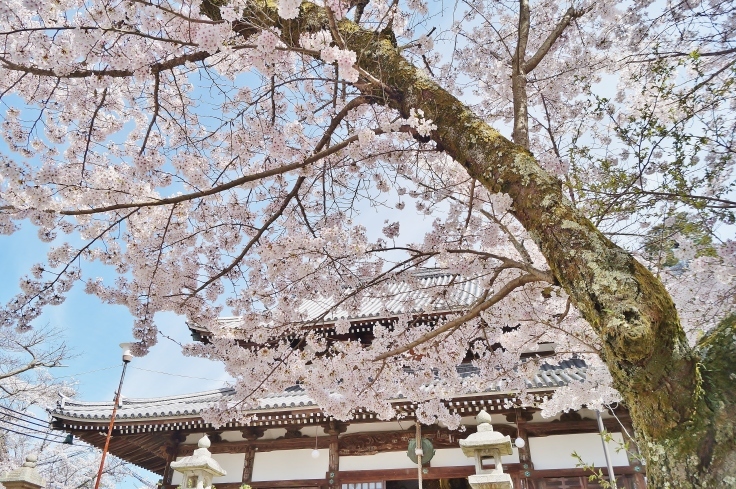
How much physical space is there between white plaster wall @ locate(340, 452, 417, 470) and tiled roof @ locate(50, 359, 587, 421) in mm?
1268

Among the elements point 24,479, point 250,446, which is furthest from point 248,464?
point 24,479

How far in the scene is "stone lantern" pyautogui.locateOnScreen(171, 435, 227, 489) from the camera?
6.44m

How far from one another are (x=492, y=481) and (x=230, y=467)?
191 inches

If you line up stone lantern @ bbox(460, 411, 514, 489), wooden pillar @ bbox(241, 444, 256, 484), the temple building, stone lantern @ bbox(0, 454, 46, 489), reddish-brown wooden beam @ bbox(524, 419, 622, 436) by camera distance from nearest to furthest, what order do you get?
stone lantern @ bbox(460, 411, 514, 489)
stone lantern @ bbox(0, 454, 46, 489)
the temple building
reddish-brown wooden beam @ bbox(524, 419, 622, 436)
wooden pillar @ bbox(241, 444, 256, 484)

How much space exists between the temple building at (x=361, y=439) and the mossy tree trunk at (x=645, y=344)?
4890mm

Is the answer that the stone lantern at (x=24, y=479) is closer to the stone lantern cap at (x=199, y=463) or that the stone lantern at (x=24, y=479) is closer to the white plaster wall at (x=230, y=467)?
the stone lantern cap at (x=199, y=463)

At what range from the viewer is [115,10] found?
2.93 metres

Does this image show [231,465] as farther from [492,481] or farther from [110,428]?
[492,481]

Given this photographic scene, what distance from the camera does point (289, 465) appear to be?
7668 millimetres

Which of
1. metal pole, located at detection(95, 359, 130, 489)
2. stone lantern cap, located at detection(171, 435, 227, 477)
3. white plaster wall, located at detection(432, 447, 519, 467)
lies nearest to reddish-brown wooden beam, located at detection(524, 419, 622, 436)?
white plaster wall, located at detection(432, 447, 519, 467)

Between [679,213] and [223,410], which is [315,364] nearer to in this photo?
[223,410]

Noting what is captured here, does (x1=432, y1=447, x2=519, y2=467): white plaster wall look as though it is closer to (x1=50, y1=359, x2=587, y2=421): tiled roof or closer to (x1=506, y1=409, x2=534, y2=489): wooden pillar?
(x1=506, y1=409, x2=534, y2=489): wooden pillar

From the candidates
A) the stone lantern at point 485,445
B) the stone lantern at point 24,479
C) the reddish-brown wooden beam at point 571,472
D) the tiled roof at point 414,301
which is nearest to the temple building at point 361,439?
the reddish-brown wooden beam at point 571,472

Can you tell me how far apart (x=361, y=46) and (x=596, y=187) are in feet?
6.96
